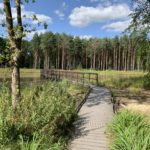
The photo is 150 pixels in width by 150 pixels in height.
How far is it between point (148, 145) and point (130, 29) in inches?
666

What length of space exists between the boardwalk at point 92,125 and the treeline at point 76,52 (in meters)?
75.1

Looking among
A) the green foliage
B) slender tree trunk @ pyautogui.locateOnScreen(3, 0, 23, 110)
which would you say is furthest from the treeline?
the green foliage

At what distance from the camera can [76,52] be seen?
→ 9512 centimetres

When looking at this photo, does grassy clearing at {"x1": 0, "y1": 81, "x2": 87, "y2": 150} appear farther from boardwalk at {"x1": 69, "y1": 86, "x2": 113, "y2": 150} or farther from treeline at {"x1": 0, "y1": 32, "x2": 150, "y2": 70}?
treeline at {"x1": 0, "y1": 32, "x2": 150, "y2": 70}

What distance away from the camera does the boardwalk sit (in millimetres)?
9078

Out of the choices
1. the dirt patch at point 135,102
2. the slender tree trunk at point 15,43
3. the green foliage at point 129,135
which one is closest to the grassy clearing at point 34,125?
the slender tree trunk at point 15,43

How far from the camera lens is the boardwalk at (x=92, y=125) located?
9.08 metres

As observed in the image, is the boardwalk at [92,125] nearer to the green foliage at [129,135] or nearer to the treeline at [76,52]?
the green foliage at [129,135]

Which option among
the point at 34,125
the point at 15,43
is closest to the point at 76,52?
the point at 15,43

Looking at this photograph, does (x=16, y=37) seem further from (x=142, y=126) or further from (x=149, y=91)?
(x=149, y=91)

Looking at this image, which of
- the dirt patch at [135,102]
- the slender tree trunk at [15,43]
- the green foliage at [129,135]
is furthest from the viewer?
→ the dirt patch at [135,102]

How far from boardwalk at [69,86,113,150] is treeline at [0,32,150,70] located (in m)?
75.1

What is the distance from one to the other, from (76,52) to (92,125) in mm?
84283

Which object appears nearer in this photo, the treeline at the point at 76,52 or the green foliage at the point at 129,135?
the green foliage at the point at 129,135
